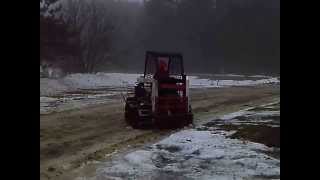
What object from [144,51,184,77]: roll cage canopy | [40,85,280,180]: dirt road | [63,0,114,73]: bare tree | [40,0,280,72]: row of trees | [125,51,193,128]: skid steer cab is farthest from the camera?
[40,0,280,72]: row of trees

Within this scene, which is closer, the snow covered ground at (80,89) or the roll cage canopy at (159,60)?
the roll cage canopy at (159,60)

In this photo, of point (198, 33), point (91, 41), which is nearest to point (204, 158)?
point (91, 41)

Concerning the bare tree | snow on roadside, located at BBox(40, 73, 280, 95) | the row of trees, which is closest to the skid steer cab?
snow on roadside, located at BBox(40, 73, 280, 95)

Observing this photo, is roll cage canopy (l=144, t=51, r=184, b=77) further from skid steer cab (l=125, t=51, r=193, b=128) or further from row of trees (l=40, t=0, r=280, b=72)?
row of trees (l=40, t=0, r=280, b=72)

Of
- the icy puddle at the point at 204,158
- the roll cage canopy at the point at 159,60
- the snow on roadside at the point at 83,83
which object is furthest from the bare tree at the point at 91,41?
the icy puddle at the point at 204,158

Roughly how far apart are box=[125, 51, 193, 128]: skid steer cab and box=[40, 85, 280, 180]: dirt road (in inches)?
18.3

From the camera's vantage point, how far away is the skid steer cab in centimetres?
1238

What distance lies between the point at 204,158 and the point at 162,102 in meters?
4.00

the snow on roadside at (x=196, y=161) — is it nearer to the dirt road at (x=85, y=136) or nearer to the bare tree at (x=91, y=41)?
the dirt road at (x=85, y=136)

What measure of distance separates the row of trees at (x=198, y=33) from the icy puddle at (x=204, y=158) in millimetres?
31130

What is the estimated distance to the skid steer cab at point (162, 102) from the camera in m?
12.4

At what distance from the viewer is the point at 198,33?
52.6 meters
